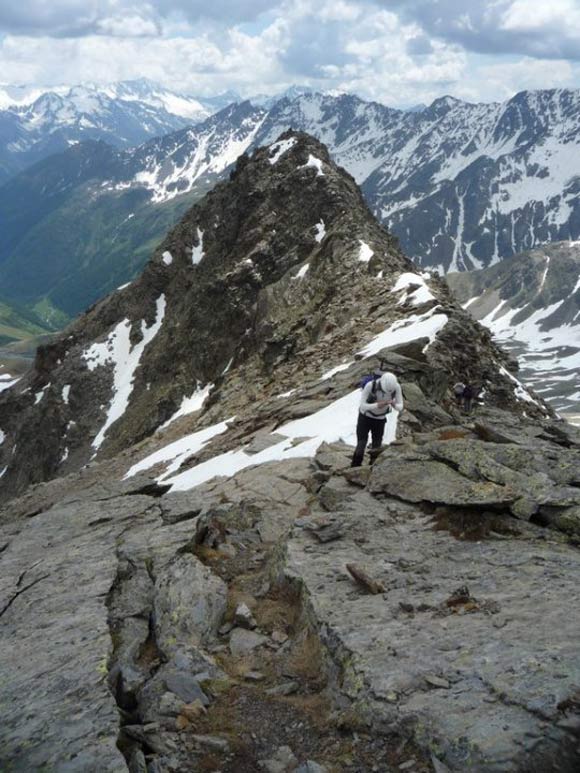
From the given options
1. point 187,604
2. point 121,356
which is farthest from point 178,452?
point 121,356

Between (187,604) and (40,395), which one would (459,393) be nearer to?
(187,604)

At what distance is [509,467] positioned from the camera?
16344mm

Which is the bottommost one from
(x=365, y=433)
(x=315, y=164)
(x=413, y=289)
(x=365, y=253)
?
(x=365, y=433)

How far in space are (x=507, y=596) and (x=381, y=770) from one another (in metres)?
4.08

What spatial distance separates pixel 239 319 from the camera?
229 feet

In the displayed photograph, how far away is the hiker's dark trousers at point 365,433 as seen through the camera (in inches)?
727

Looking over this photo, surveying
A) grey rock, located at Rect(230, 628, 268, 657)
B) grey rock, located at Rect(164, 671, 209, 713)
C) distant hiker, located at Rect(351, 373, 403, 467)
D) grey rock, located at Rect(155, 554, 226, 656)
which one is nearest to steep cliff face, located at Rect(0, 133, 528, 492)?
distant hiker, located at Rect(351, 373, 403, 467)

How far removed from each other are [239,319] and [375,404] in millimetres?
52390

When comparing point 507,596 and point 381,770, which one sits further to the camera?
point 507,596

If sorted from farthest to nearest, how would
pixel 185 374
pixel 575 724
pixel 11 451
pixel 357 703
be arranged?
pixel 11 451 < pixel 185 374 < pixel 357 703 < pixel 575 724

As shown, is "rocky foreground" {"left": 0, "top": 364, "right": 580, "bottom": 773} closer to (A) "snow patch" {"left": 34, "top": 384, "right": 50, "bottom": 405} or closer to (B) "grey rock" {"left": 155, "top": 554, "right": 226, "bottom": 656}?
(B) "grey rock" {"left": 155, "top": 554, "right": 226, "bottom": 656}

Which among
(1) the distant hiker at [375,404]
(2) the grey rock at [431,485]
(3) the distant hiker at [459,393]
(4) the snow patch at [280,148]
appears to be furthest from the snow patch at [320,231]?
(2) the grey rock at [431,485]

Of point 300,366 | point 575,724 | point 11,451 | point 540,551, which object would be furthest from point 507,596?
point 11,451

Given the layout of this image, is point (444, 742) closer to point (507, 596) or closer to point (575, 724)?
point (575, 724)
